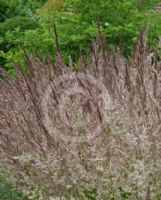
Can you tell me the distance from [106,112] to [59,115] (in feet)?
0.93

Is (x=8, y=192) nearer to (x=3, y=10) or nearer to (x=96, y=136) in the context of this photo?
(x=96, y=136)

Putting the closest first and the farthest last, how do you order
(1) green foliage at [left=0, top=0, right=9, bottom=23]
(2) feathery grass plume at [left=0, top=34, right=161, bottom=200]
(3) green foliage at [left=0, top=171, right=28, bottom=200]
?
(2) feathery grass plume at [left=0, top=34, right=161, bottom=200], (3) green foliage at [left=0, top=171, right=28, bottom=200], (1) green foliage at [left=0, top=0, right=9, bottom=23]

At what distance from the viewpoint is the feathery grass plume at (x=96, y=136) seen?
3.21 metres

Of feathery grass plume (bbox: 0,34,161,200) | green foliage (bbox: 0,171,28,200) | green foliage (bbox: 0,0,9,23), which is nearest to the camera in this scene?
feathery grass plume (bbox: 0,34,161,200)

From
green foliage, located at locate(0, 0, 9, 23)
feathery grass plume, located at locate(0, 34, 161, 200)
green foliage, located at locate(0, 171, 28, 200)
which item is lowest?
green foliage, located at locate(0, 0, 9, 23)

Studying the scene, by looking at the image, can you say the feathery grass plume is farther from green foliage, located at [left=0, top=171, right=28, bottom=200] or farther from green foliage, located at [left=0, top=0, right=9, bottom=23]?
green foliage, located at [left=0, top=0, right=9, bottom=23]

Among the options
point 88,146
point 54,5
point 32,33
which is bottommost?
point 54,5

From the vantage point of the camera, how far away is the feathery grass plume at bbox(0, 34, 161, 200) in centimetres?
321

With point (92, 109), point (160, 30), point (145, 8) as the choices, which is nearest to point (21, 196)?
point (92, 109)

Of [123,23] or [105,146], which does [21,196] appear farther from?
[123,23]

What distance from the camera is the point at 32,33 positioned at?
704 cm

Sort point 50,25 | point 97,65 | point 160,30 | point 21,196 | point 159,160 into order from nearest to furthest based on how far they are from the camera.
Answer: point 159,160 < point 97,65 < point 21,196 < point 160,30 < point 50,25

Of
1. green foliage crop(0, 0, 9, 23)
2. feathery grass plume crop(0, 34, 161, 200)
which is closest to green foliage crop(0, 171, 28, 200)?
feathery grass plume crop(0, 34, 161, 200)

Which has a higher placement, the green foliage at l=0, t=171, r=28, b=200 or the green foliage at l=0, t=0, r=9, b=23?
the green foliage at l=0, t=171, r=28, b=200
